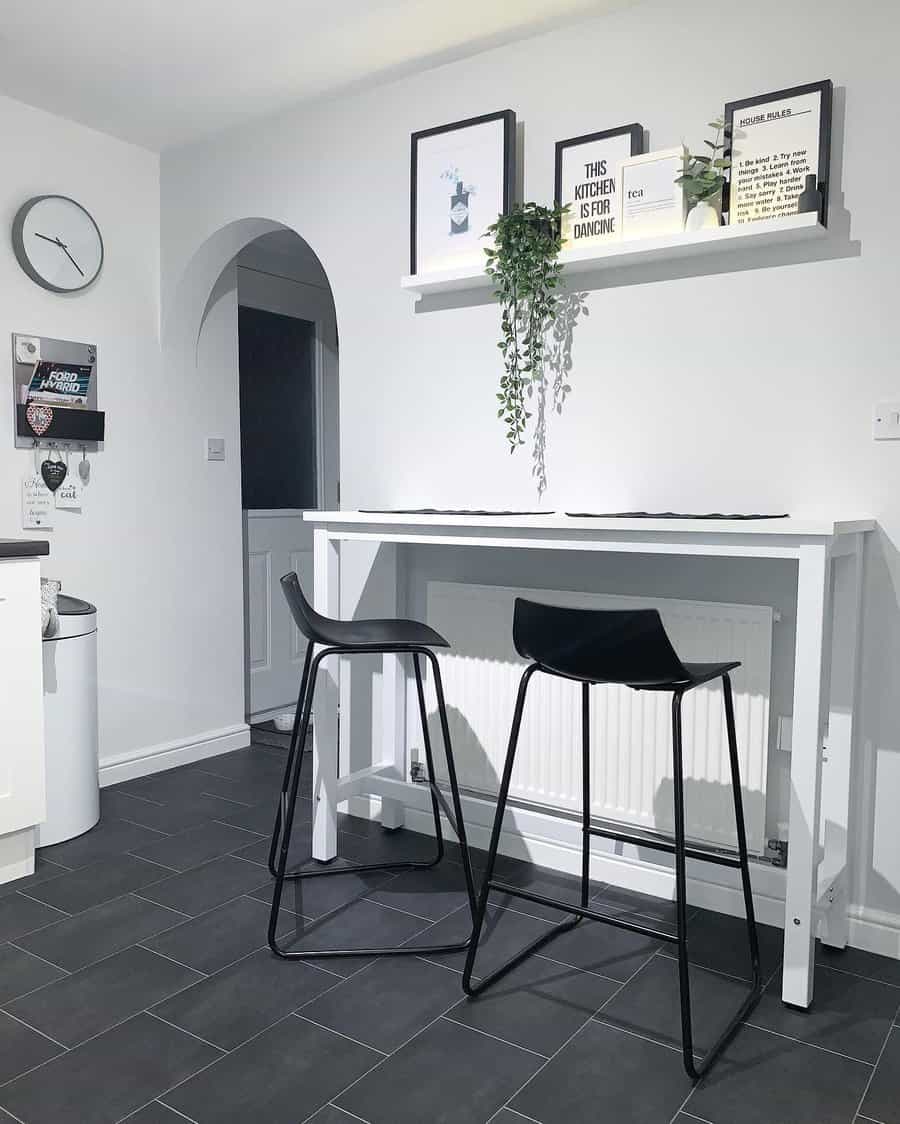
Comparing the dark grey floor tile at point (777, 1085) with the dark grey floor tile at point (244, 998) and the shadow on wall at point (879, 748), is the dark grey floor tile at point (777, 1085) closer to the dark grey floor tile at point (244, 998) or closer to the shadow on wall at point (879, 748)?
the shadow on wall at point (879, 748)

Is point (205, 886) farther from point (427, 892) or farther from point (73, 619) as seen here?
point (73, 619)

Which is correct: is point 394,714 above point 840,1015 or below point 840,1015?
above

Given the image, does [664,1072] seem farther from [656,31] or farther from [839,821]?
[656,31]

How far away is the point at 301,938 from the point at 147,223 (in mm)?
2810

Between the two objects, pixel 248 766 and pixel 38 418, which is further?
pixel 248 766

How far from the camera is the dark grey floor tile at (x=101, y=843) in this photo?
2.87m

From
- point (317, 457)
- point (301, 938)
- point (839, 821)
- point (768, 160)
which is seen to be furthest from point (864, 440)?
point (317, 457)

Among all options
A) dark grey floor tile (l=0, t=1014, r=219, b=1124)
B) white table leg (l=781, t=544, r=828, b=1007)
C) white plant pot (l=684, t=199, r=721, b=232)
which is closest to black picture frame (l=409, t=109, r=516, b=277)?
white plant pot (l=684, t=199, r=721, b=232)

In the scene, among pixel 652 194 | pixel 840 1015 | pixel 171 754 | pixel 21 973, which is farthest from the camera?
pixel 171 754

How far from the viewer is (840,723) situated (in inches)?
88.9

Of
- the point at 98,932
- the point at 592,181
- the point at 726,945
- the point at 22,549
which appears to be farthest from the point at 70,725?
the point at 592,181

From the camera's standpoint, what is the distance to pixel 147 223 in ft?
12.3

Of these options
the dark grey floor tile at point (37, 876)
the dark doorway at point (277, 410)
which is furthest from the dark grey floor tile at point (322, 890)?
the dark doorway at point (277, 410)

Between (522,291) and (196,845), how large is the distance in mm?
1960
